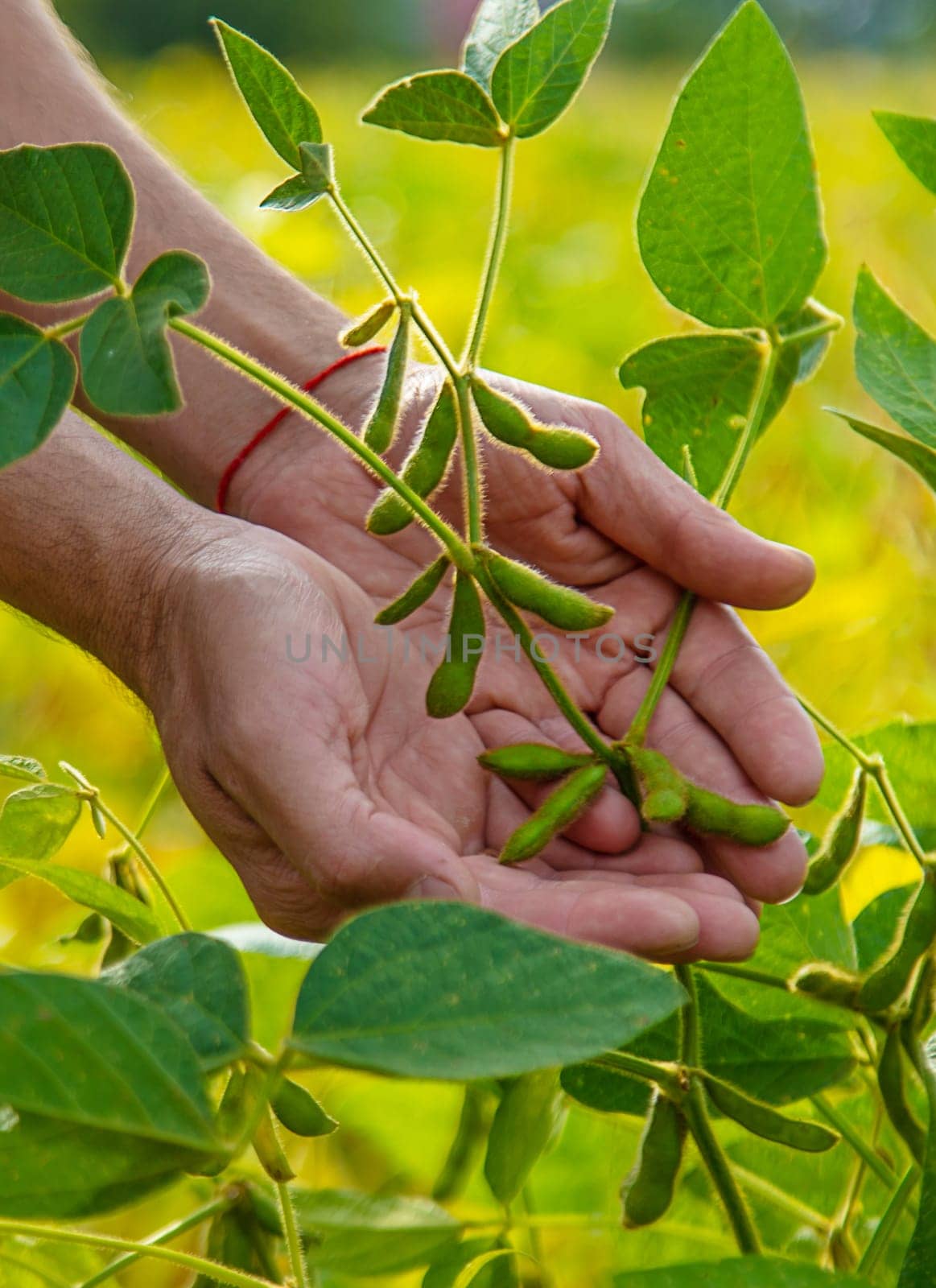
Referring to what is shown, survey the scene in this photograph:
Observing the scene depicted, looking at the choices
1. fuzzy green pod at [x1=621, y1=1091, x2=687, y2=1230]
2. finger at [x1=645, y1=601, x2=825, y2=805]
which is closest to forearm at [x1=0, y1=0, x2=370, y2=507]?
finger at [x1=645, y1=601, x2=825, y2=805]

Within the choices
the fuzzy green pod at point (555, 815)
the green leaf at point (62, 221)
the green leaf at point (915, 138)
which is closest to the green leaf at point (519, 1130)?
the fuzzy green pod at point (555, 815)

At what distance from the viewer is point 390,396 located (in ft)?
2.65

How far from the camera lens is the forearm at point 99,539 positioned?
1.08 m

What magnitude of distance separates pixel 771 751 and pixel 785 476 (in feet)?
5.57

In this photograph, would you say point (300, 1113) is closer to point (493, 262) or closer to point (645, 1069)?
point (645, 1069)

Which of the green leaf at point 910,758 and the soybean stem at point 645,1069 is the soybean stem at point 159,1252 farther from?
the green leaf at point 910,758

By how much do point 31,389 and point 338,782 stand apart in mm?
369

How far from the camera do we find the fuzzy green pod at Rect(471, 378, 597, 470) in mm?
824

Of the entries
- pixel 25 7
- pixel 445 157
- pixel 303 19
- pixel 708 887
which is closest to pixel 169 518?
pixel 708 887

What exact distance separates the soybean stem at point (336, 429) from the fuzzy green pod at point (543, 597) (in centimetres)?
3

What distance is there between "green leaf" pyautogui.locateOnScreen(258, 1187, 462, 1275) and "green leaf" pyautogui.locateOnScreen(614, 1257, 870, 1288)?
1.03 feet

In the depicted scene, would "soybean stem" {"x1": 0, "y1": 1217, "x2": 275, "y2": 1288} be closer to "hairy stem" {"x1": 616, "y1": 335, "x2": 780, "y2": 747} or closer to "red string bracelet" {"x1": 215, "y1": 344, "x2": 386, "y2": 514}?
"hairy stem" {"x1": 616, "y1": 335, "x2": 780, "y2": 747}

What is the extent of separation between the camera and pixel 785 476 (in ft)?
8.76

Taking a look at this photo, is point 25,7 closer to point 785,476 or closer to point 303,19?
point 785,476
